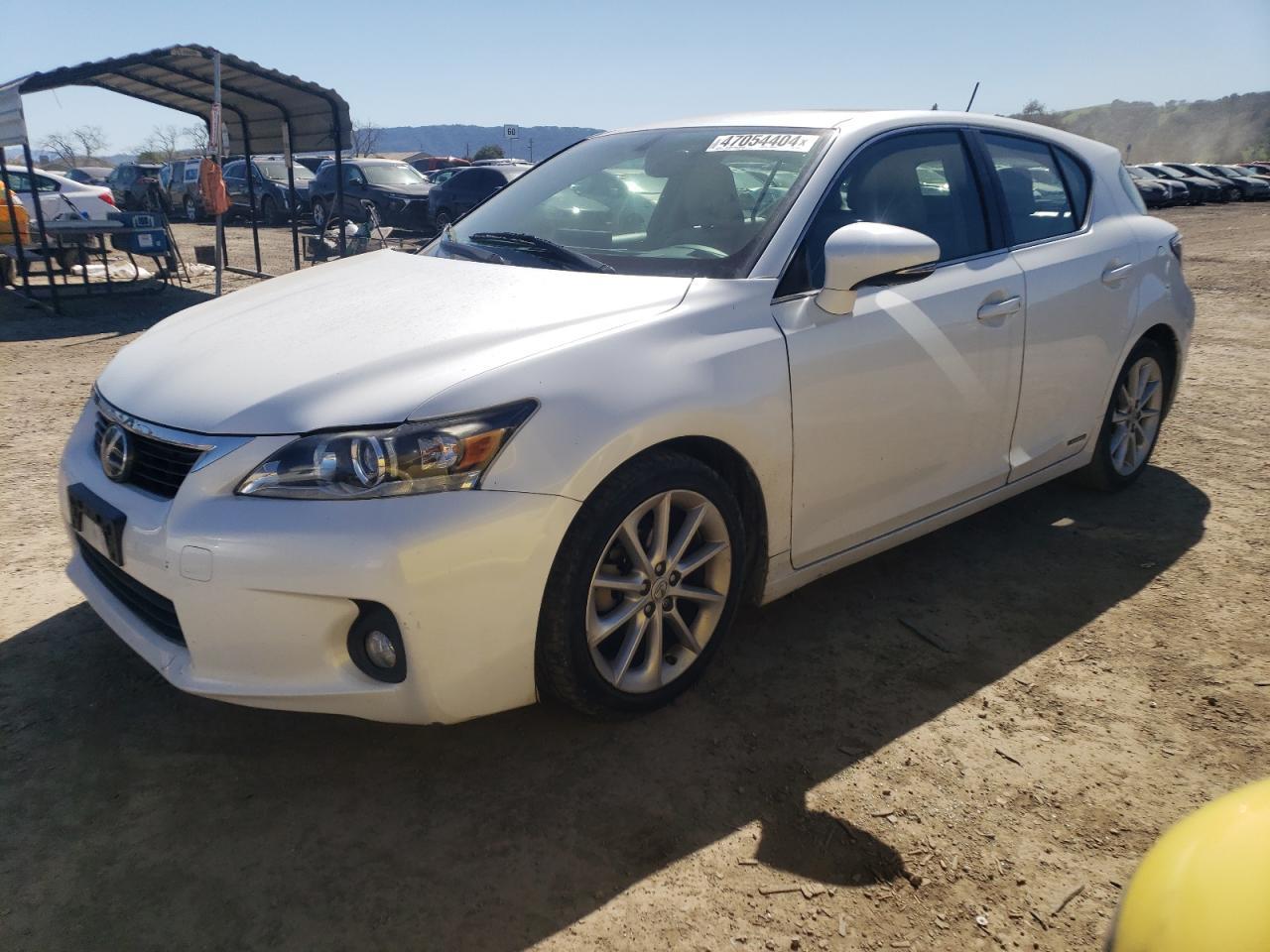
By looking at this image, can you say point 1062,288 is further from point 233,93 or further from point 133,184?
point 133,184

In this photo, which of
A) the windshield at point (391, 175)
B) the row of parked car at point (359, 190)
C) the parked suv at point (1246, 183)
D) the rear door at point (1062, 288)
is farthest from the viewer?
the parked suv at point (1246, 183)

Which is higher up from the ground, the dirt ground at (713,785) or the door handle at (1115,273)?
the door handle at (1115,273)

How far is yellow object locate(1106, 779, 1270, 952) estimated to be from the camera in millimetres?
1189

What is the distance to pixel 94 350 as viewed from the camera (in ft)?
25.7

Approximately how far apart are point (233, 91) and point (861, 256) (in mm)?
10879

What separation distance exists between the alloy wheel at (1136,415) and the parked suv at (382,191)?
1612 cm

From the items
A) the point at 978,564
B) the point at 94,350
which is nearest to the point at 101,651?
the point at 978,564

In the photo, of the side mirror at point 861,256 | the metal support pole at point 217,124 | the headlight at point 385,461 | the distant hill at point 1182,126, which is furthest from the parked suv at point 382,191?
the distant hill at point 1182,126

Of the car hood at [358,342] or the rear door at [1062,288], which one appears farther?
the rear door at [1062,288]

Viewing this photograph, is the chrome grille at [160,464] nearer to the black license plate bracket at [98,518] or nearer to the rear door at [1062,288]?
the black license plate bracket at [98,518]

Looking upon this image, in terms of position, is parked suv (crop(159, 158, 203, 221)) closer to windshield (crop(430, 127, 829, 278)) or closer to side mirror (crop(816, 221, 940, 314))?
windshield (crop(430, 127, 829, 278))

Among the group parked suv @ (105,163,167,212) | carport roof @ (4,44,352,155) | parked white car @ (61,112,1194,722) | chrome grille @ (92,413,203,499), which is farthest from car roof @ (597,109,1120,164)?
parked suv @ (105,163,167,212)

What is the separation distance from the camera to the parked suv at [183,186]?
24.4m

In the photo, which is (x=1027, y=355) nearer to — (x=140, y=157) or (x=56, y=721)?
(x=56, y=721)
